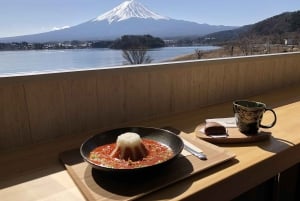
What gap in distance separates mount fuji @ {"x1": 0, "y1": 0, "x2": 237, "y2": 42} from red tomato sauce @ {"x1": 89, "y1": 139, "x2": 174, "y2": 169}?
76 cm

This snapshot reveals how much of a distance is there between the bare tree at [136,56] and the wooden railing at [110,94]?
84mm

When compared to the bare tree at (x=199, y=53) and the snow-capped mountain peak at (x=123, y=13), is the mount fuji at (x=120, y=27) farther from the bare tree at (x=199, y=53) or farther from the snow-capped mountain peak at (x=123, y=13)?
the bare tree at (x=199, y=53)

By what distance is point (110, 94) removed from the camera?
1289 millimetres

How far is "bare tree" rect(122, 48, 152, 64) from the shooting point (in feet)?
4.67

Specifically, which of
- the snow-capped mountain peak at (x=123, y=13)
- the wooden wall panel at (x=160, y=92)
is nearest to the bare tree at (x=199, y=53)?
the wooden wall panel at (x=160, y=92)

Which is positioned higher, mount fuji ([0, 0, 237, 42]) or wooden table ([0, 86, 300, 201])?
mount fuji ([0, 0, 237, 42])

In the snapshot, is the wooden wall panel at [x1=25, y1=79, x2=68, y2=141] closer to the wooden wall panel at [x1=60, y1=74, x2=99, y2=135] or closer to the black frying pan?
the wooden wall panel at [x1=60, y1=74, x2=99, y2=135]

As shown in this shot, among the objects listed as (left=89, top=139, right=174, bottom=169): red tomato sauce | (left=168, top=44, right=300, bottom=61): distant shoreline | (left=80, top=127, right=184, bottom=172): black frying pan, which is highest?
(left=168, top=44, right=300, bottom=61): distant shoreline

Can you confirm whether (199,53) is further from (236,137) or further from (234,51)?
(236,137)

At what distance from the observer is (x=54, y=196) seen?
0.71 metres

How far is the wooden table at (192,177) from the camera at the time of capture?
0.74 metres

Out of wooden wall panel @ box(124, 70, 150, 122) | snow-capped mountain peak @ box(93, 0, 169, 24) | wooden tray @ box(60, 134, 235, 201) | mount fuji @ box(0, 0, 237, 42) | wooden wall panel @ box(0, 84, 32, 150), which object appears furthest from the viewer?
snow-capped mountain peak @ box(93, 0, 169, 24)

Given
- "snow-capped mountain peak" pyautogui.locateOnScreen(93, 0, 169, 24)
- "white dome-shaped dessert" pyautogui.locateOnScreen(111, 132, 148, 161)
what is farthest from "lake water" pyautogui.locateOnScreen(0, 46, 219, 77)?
"white dome-shaped dessert" pyautogui.locateOnScreen(111, 132, 148, 161)

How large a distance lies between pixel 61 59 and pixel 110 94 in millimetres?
277
